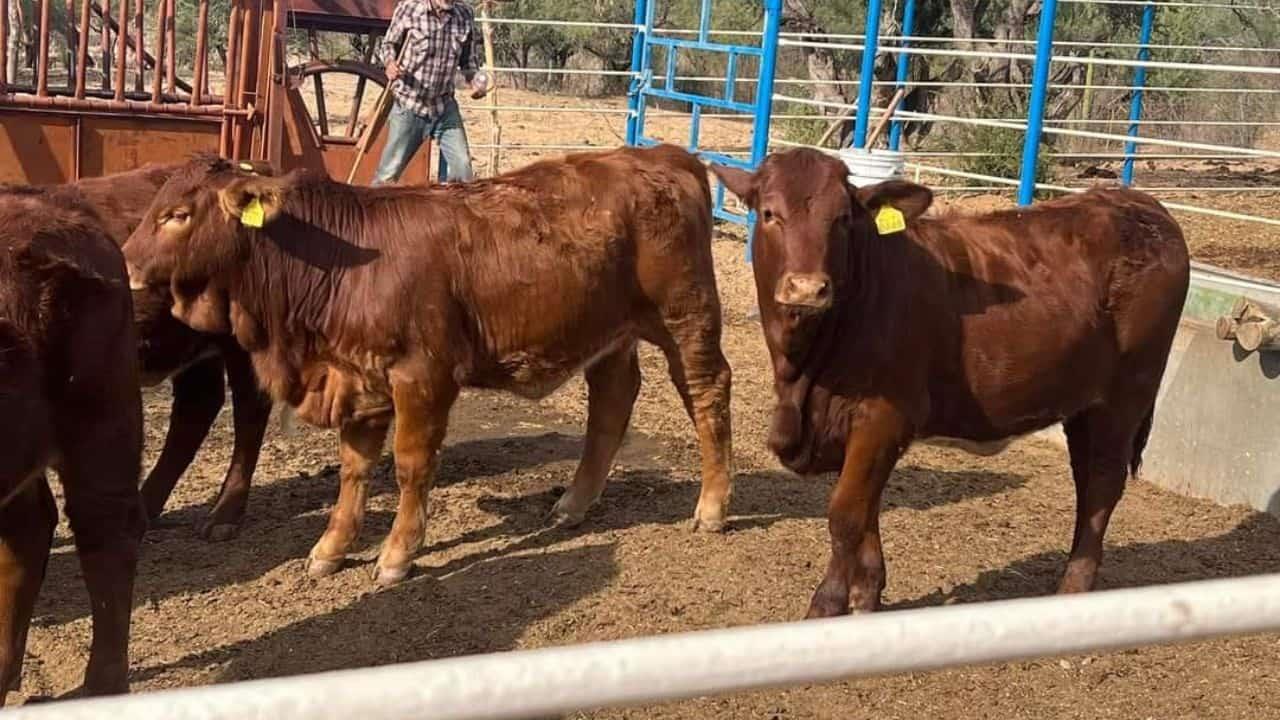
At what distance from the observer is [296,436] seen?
7125mm

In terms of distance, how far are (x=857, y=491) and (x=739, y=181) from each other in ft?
3.59

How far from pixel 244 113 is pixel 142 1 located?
83 cm

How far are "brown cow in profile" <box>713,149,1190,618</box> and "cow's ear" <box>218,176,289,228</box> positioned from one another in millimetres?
1691

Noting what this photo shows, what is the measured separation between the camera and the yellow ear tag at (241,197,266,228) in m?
5.13

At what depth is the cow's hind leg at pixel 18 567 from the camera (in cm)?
399

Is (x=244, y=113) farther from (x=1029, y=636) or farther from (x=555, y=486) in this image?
(x=1029, y=636)

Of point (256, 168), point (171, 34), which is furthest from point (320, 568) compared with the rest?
point (171, 34)

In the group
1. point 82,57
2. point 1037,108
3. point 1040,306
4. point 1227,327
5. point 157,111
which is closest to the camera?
point 1040,306

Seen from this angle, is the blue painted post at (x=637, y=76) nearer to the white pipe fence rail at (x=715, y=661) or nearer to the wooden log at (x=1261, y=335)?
the wooden log at (x=1261, y=335)

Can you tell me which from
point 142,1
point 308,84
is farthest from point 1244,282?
point 308,84

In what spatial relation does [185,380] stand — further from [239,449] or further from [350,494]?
[350,494]

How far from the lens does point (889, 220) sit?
4.60m

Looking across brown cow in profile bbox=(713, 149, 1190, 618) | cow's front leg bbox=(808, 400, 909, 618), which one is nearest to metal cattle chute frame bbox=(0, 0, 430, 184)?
brown cow in profile bbox=(713, 149, 1190, 618)

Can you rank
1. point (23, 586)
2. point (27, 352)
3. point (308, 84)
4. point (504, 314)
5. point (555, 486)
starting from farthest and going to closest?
point (308, 84) < point (555, 486) < point (504, 314) < point (23, 586) < point (27, 352)
